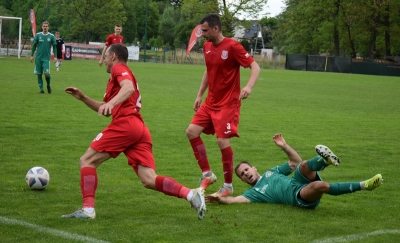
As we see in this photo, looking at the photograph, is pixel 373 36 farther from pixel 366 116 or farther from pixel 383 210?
pixel 383 210

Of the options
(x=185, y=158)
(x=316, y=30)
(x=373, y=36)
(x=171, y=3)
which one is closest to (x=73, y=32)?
(x=316, y=30)

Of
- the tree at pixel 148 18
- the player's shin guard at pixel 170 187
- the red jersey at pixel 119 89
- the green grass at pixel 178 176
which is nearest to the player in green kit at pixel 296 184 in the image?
the green grass at pixel 178 176

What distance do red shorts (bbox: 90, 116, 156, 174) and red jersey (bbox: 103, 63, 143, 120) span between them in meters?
0.07

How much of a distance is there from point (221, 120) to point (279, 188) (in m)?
1.19

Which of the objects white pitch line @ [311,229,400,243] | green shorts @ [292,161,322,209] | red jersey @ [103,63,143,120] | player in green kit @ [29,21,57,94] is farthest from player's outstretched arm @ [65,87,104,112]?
player in green kit @ [29,21,57,94]

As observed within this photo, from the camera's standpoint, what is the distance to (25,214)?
5.91 m

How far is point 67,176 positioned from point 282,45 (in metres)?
101

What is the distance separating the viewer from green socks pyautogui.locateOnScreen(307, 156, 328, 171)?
6180 millimetres

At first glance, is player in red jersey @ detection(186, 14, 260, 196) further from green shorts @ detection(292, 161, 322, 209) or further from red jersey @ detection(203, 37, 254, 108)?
green shorts @ detection(292, 161, 322, 209)

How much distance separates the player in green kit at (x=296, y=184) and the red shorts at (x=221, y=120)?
48 cm

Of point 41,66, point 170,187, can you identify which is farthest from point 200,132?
point 41,66

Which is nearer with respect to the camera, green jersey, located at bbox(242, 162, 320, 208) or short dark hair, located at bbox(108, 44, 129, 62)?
short dark hair, located at bbox(108, 44, 129, 62)

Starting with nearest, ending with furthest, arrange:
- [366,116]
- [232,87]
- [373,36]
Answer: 1. [232,87]
2. [366,116]
3. [373,36]

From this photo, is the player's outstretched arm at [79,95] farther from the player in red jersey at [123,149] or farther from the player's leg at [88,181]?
the player's leg at [88,181]
